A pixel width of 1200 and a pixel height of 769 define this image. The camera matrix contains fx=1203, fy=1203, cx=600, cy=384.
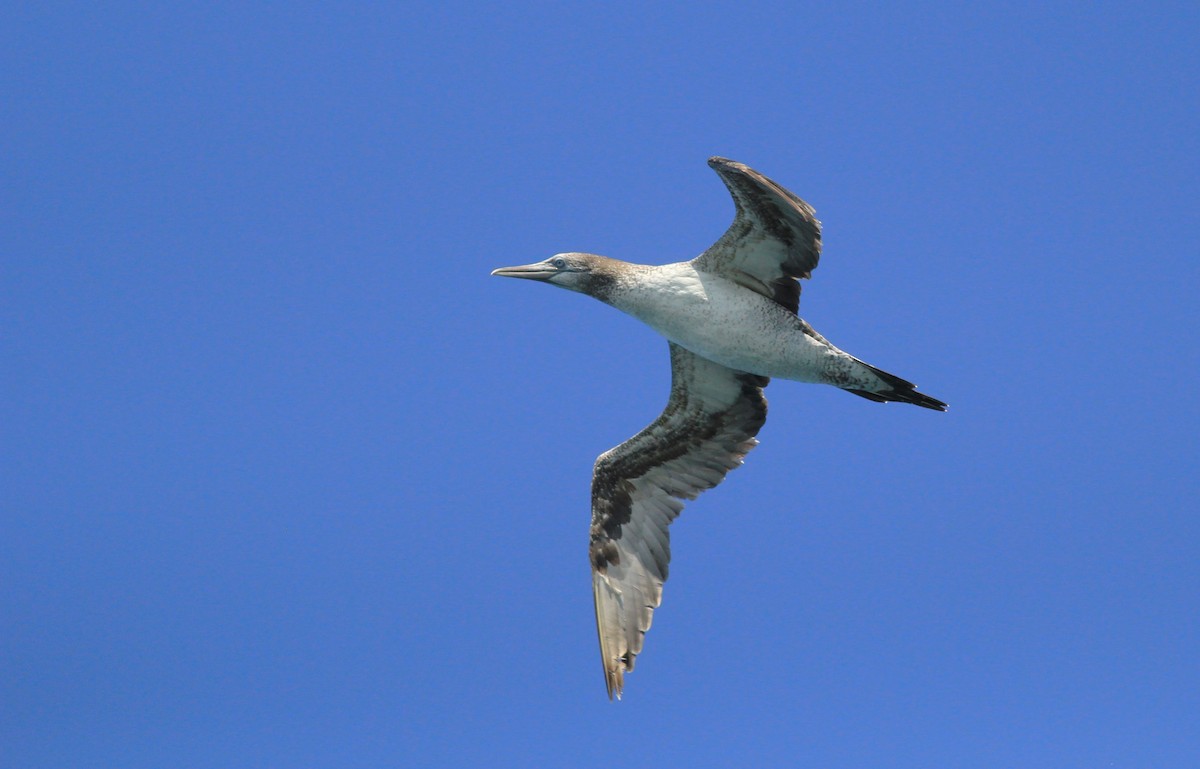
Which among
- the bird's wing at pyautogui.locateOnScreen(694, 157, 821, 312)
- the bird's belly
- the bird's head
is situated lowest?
the bird's belly

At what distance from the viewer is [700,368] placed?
1602cm

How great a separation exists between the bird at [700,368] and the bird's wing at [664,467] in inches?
0.5

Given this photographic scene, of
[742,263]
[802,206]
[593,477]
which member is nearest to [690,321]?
[742,263]

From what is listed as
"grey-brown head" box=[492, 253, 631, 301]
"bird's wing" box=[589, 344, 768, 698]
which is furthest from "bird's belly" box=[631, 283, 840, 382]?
"bird's wing" box=[589, 344, 768, 698]

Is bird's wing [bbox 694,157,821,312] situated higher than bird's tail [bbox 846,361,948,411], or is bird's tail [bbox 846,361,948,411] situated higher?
bird's wing [bbox 694,157,821,312]

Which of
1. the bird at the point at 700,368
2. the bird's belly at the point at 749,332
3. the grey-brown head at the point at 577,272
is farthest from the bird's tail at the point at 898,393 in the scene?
the grey-brown head at the point at 577,272

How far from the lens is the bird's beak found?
1560 centimetres

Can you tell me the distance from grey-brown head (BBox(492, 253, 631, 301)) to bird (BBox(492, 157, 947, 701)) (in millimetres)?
15

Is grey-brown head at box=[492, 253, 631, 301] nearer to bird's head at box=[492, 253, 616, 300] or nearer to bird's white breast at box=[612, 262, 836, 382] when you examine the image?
bird's head at box=[492, 253, 616, 300]

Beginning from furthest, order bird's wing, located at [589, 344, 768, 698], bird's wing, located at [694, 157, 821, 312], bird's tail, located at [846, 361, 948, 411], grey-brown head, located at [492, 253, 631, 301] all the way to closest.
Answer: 1. bird's wing, located at [589, 344, 768, 698]
2. grey-brown head, located at [492, 253, 631, 301]
3. bird's tail, located at [846, 361, 948, 411]
4. bird's wing, located at [694, 157, 821, 312]

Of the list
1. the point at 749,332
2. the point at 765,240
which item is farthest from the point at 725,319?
the point at 765,240

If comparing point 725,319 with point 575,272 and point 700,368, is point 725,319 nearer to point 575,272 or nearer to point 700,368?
point 700,368

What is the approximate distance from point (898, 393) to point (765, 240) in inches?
97.3

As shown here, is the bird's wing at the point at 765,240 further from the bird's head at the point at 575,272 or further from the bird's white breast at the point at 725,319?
the bird's head at the point at 575,272
